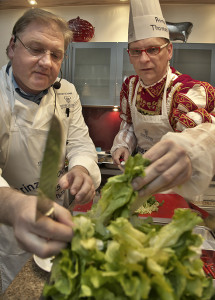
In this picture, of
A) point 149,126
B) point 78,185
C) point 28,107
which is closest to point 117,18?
point 149,126

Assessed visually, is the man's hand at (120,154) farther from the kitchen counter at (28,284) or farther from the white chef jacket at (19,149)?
the kitchen counter at (28,284)

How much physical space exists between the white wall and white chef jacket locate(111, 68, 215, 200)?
2.02 metres

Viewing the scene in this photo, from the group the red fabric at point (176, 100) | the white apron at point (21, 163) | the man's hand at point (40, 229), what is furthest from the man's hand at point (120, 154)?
the man's hand at point (40, 229)

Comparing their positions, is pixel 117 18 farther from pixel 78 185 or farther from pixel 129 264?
pixel 129 264

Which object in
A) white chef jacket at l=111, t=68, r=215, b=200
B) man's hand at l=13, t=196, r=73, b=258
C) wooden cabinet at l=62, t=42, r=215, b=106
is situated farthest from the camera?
wooden cabinet at l=62, t=42, r=215, b=106

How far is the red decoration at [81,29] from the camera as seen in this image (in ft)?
12.0

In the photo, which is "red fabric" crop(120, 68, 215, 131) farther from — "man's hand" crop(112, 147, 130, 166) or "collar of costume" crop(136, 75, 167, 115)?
"man's hand" crop(112, 147, 130, 166)

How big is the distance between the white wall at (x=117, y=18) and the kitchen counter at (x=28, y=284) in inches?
139

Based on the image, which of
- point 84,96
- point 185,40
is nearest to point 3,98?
point 84,96

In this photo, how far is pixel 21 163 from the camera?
5.46 feet

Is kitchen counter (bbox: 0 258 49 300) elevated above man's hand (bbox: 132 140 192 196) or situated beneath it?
situated beneath

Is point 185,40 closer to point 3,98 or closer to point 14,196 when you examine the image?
point 3,98

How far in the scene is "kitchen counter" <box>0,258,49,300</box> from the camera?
0.91 meters

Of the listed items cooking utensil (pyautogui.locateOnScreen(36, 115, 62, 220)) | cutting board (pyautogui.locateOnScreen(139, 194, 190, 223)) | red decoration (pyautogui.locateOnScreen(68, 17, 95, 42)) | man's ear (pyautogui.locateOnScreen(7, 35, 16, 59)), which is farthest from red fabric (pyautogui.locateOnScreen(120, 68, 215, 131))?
red decoration (pyautogui.locateOnScreen(68, 17, 95, 42))
